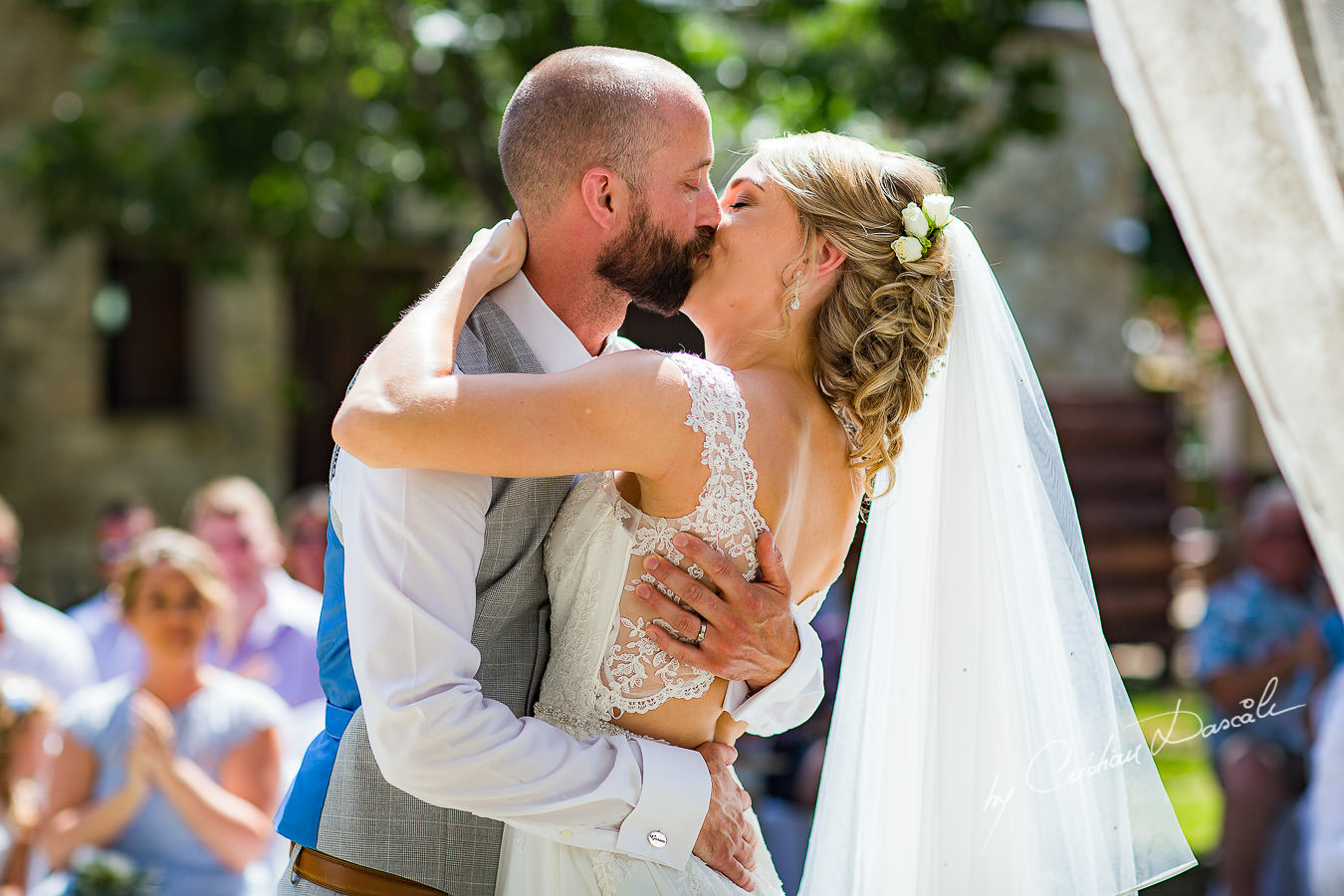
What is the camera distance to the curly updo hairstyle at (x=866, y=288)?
2326mm

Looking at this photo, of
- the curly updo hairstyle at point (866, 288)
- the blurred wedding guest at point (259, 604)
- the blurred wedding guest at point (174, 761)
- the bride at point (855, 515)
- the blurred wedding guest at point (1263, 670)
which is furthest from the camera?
the blurred wedding guest at point (259, 604)

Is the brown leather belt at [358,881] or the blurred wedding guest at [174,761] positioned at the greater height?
the brown leather belt at [358,881]

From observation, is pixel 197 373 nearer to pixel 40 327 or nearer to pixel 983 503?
pixel 40 327

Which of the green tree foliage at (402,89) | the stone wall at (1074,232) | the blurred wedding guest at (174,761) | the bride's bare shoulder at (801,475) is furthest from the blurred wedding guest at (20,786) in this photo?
the stone wall at (1074,232)

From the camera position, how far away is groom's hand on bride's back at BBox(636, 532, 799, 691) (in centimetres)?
207

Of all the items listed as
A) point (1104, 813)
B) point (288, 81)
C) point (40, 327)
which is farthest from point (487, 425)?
point (40, 327)

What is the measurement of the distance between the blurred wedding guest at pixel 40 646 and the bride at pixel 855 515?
377cm

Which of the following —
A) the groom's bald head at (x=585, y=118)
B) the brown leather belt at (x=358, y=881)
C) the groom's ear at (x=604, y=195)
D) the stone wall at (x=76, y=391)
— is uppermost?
the groom's bald head at (x=585, y=118)

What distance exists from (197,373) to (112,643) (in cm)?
547

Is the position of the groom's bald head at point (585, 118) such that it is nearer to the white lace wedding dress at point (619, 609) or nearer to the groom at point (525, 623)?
the groom at point (525, 623)

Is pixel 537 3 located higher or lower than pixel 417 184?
higher

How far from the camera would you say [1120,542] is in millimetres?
12320

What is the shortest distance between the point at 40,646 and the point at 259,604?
84 cm

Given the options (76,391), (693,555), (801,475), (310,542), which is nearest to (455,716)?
(693,555)
